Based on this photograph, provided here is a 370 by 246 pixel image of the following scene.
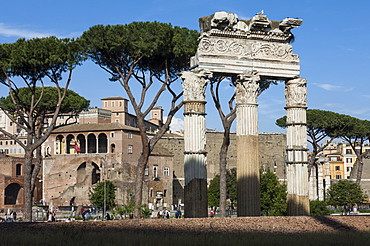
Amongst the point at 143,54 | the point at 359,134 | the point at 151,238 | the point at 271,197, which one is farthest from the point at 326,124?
the point at 151,238

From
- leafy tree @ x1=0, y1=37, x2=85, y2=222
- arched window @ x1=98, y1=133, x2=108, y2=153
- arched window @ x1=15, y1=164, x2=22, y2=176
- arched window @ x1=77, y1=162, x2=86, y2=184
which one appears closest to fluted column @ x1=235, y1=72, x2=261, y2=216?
leafy tree @ x1=0, y1=37, x2=85, y2=222

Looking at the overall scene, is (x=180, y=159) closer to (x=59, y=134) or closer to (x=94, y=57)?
(x=59, y=134)

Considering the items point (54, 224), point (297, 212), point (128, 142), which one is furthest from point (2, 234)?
point (128, 142)

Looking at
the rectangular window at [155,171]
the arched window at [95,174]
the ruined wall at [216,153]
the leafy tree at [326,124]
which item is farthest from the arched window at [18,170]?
the leafy tree at [326,124]

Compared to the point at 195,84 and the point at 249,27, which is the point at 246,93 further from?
the point at 249,27

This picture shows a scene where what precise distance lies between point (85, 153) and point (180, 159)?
11336mm

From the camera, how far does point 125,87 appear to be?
24656 mm

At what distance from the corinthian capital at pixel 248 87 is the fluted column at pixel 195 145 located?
1.03 meters

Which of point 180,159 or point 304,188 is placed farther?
point 180,159

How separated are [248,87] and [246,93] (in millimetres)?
168

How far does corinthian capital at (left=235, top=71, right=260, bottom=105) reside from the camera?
55.0ft

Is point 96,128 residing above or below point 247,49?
above

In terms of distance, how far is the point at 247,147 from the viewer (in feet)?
54.2

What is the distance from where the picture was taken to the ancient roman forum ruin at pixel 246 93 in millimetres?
16141
